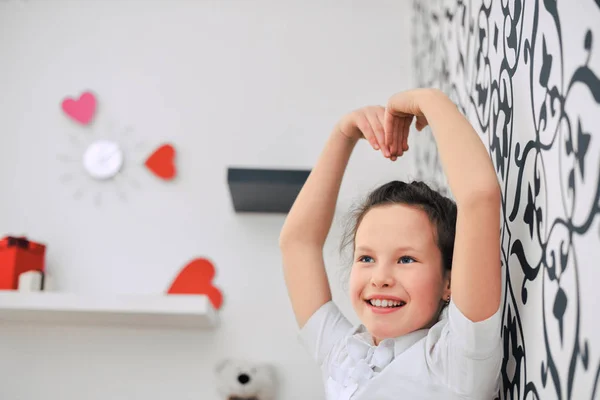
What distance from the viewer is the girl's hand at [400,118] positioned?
3.65 feet

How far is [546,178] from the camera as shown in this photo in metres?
0.91

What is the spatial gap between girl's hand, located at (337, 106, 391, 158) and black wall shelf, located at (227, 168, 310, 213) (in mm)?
618

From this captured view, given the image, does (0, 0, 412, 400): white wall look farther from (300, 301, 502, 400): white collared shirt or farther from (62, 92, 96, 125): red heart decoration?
(300, 301, 502, 400): white collared shirt

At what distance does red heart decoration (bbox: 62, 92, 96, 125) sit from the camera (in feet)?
7.56

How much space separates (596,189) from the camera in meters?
0.74

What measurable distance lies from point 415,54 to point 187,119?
762mm

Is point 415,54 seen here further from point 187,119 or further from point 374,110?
point 374,110

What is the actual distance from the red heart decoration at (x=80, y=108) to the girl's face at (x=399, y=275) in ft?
4.83

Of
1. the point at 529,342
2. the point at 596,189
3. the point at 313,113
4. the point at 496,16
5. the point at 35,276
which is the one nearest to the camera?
the point at 596,189

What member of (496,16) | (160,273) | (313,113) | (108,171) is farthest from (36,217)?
(496,16)

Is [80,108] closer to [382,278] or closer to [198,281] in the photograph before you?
[198,281]

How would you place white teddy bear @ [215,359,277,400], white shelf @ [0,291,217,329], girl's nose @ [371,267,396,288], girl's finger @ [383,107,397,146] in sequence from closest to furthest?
1. girl's nose @ [371,267,396,288]
2. girl's finger @ [383,107,397,146]
3. white shelf @ [0,291,217,329]
4. white teddy bear @ [215,359,277,400]

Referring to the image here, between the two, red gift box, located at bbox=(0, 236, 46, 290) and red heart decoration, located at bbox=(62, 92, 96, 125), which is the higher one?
red heart decoration, located at bbox=(62, 92, 96, 125)

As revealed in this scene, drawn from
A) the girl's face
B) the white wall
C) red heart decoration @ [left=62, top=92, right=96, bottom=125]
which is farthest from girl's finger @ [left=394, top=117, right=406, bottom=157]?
red heart decoration @ [left=62, top=92, right=96, bottom=125]
